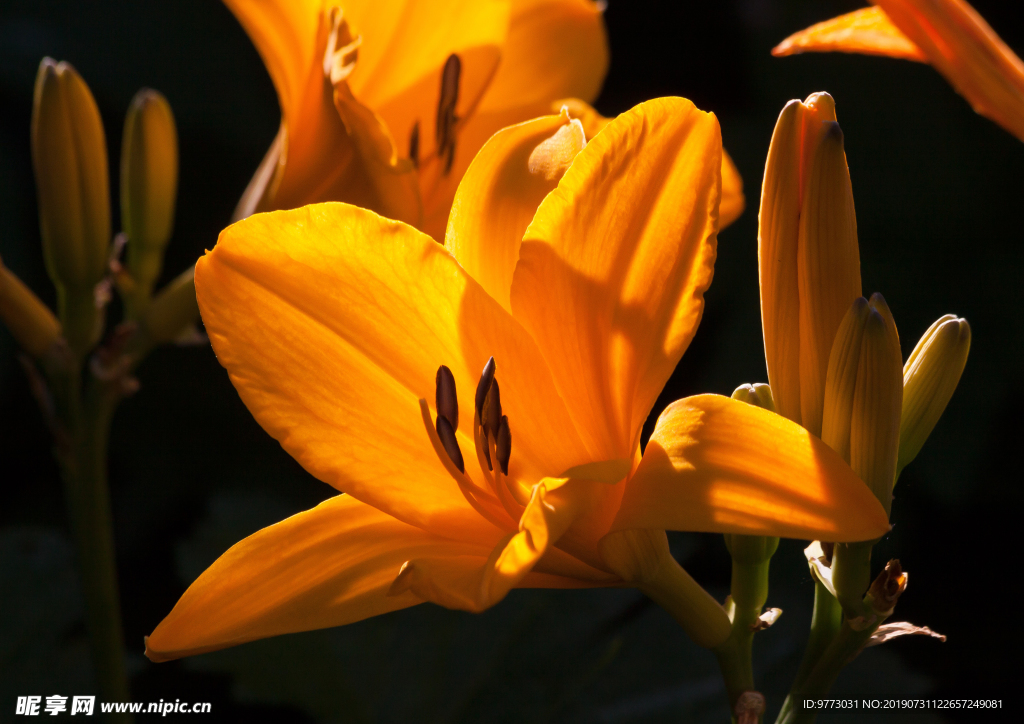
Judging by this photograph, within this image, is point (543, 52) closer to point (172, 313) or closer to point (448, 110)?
point (448, 110)

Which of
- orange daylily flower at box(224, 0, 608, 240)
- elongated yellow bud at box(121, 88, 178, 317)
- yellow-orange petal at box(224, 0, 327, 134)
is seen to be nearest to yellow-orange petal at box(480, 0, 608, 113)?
orange daylily flower at box(224, 0, 608, 240)

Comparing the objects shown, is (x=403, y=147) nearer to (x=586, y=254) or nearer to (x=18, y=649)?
(x=586, y=254)

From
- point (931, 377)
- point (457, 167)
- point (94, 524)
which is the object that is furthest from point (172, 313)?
point (931, 377)

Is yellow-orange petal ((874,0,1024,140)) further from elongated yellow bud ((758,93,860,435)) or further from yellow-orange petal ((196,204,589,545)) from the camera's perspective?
yellow-orange petal ((196,204,589,545))

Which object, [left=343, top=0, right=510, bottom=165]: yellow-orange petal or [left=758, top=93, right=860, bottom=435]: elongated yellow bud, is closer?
[left=758, top=93, right=860, bottom=435]: elongated yellow bud

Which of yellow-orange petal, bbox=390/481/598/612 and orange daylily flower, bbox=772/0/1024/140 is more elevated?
orange daylily flower, bbox=772/0/1024/140

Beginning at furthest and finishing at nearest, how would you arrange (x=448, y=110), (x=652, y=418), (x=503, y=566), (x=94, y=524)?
(x=652, y=418), (x=94, y=524), (x=448, y=110), (x=503, y=566)

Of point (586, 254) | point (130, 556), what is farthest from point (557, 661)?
point (586, 254)
